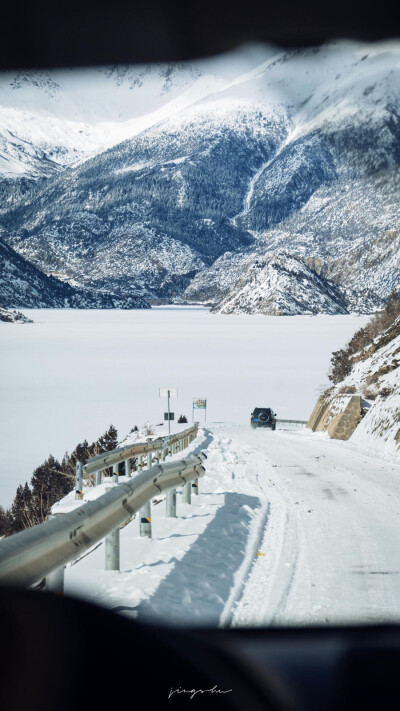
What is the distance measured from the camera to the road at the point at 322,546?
5430 millimetres

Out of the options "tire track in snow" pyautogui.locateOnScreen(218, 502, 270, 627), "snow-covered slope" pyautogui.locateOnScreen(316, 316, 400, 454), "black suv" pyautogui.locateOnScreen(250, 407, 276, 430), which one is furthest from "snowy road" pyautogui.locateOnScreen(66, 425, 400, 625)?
"black suv" pyautogui.locateOnScreen(250, 407, 276, 430)

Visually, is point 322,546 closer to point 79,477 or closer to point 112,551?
point 112,551

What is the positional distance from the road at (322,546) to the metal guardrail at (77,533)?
1064mm

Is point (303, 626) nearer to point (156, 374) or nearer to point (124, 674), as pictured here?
point (124, 674)

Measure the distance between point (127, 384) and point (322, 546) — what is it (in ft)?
233

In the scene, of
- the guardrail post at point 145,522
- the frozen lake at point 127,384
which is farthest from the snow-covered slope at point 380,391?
the frozen lake at point 127,384

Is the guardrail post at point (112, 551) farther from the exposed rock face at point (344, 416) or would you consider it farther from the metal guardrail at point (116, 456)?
the exposed rock face at point (344, 416)

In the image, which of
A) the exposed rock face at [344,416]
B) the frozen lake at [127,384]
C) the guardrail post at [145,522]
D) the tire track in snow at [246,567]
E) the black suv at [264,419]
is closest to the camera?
the tire track in snow at [246,567]

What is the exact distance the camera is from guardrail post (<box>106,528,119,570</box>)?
6.24 metres

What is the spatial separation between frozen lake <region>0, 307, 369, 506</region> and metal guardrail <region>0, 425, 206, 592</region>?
31.4 metres

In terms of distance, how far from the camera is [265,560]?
7363mm

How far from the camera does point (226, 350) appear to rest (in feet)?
402

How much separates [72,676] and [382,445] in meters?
20.6

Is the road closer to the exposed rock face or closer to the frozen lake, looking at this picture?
the exposed rock face
